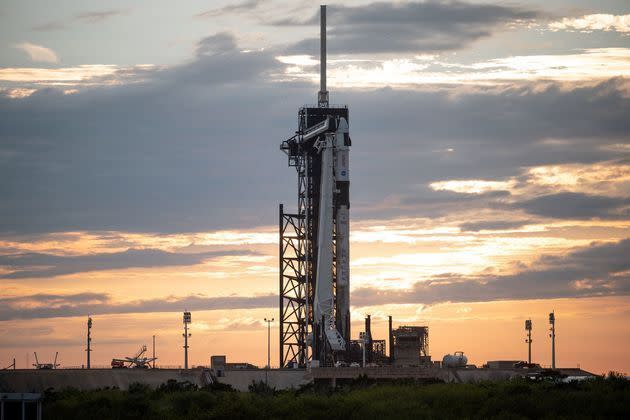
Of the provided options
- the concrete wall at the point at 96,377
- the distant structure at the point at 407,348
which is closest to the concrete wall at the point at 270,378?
the concrete wall at the point at 96,377

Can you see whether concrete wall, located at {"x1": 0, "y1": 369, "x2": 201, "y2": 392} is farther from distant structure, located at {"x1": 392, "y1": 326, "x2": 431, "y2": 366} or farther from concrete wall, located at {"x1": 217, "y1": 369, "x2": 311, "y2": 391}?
Result: distant structure, located at {"x1": 392, "y1": 326, "x2": 431, "y2": 366}

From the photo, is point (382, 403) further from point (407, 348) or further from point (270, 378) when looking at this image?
point (407, 348)

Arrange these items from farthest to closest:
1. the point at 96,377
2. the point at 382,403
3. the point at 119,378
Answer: the point at 96,377
the point at 119,378
the point at 382,403

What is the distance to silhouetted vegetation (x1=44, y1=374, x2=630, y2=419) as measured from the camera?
11112cm

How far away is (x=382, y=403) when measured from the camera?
116 m

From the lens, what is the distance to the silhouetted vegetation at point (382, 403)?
11112 cm

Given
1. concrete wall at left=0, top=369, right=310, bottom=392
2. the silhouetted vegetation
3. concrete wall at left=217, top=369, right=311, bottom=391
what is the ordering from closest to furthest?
1. the silhouetted vegetation
2. concrete wall at left=0, top=369, right=310, bottom=392
3. concrete wall at left=217, top=369, right=311, bottom=391

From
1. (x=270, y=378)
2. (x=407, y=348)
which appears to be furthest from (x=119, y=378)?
(x=407, y=348)

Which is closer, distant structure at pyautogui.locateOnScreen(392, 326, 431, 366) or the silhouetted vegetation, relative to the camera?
the silhouetted vegetation

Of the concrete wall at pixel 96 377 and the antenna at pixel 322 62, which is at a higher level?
the antenna at pixel 322 62

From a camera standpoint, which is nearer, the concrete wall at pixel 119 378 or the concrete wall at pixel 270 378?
the concrete wall at pixel 119 378

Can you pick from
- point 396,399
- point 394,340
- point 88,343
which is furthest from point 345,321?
point 396,399

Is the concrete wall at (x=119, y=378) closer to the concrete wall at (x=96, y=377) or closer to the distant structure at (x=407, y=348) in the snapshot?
the concrete wall at (x=96, y=377)

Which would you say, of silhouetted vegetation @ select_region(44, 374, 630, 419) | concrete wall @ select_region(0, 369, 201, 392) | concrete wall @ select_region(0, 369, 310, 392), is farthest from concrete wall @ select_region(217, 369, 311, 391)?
silhouetted vegetation @ select_region(44, 374, 630, 419)
